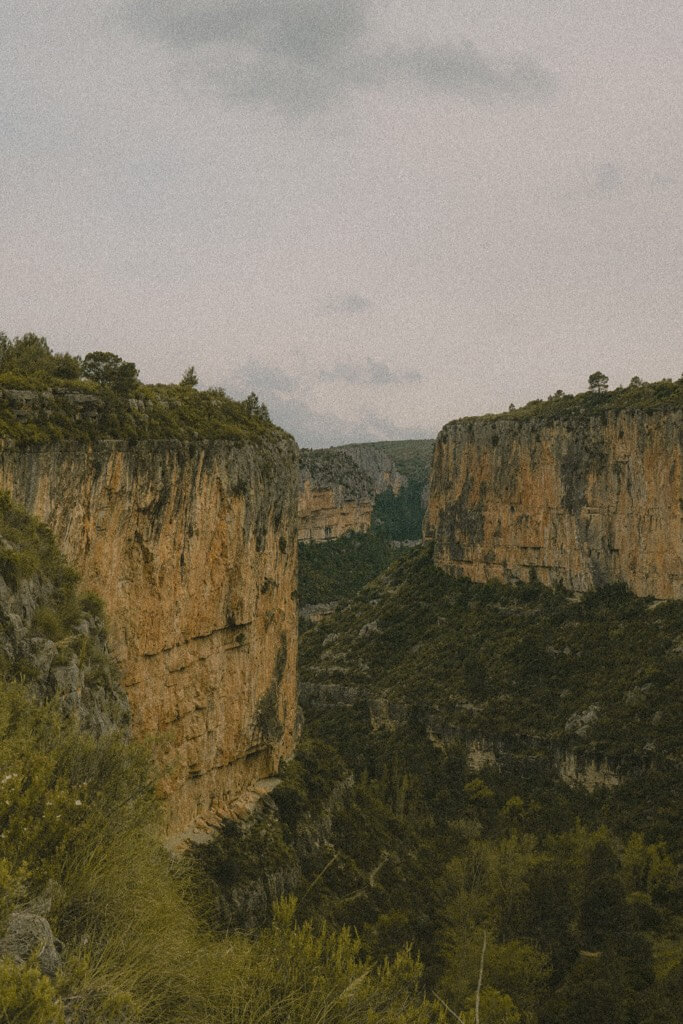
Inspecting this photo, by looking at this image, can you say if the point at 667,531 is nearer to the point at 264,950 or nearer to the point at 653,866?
the point at 653,866

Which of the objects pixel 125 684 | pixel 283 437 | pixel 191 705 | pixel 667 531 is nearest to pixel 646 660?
pixel 667 531

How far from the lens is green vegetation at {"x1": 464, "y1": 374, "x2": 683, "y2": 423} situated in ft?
171

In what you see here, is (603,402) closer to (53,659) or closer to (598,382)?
(598,382)

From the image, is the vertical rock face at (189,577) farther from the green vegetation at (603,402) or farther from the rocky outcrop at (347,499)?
the rocky outcrop at (347,499)

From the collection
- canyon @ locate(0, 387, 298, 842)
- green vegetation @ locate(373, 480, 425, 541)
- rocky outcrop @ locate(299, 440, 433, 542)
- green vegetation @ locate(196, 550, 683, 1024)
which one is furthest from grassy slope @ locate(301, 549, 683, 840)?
green vegetation @ locate(373, 480, 425, 541)

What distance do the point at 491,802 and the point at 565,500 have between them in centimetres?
1930

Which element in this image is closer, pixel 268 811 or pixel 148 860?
pixel 148 860

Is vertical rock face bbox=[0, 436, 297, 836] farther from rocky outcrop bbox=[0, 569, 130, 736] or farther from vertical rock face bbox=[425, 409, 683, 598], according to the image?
vertical rock face bbox=[425, 409, 683, 598]

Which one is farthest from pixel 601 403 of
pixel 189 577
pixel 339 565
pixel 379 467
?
pixel 379 467

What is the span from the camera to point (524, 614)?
57.2 m

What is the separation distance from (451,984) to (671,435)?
3369cm

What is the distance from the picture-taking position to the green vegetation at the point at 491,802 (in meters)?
26.8

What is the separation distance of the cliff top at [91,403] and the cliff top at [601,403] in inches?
1232

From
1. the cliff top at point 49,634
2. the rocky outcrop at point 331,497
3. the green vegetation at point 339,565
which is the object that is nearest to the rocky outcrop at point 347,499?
the rocky outcrop at point 331,497
